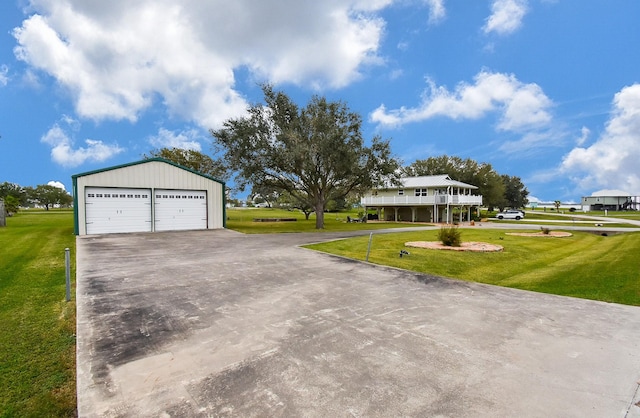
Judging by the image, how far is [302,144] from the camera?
22.8 metres

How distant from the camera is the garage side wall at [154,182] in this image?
59.1ft

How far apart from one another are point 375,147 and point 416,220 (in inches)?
707

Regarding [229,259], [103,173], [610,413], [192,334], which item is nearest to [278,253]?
[229,259]

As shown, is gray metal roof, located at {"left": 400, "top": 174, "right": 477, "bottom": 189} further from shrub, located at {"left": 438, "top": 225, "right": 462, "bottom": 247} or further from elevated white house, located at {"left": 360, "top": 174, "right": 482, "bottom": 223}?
shrub, located at {"left": 438, "top": 225, "right": 462, "bottom": 247}

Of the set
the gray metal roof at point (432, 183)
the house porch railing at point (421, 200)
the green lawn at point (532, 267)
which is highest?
the gray metal roof at point (432, 183)

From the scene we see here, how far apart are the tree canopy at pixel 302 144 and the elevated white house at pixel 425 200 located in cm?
905

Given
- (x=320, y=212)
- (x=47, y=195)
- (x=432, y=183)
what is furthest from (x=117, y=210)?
(x=47, y=195)

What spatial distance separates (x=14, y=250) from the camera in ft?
40.0

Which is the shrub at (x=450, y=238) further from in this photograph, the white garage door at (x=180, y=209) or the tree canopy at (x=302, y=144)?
the white garage door at (x=180, y=209)

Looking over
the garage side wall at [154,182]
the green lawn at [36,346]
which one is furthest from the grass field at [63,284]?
the garage side wall at [154,182]

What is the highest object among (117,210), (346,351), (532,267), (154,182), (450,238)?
(154,182)

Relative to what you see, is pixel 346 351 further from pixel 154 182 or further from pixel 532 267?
pixel 154 182

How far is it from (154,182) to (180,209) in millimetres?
2330

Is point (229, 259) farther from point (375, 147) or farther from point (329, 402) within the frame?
point (375, 147)
